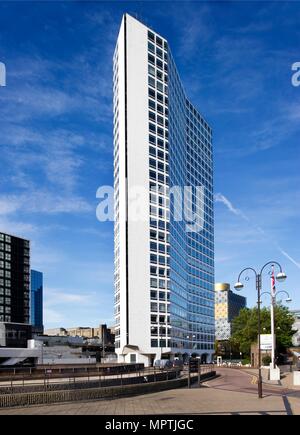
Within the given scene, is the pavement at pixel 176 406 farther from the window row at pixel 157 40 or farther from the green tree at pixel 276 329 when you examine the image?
the window row at pixel 157 40

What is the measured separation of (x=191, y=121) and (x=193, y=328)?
6190cm

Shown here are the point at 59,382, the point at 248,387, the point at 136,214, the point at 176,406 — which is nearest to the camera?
the point at 176,406

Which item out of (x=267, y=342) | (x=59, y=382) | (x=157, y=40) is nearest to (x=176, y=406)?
(x=59, y=382)

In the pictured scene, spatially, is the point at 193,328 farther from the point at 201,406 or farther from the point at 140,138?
the point at 201,406

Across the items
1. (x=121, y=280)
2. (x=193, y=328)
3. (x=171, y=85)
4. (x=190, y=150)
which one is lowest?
(x=193, y=328)

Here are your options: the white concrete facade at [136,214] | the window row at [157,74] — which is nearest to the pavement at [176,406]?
the white concrete facade at [136,214]

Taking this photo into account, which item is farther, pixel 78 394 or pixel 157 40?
pixel 157 40

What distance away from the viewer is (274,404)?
28.0 metres

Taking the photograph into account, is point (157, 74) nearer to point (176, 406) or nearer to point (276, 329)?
point (276, 329)

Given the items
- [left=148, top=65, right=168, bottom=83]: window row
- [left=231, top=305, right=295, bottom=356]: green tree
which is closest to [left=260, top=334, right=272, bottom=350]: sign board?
[left=231, top=305, right=295, bottom=356]: green tree

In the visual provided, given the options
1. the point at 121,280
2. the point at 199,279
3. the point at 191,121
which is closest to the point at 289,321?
the point at 121,280

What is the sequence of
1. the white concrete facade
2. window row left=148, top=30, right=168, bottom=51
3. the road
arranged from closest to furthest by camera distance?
the road, the white concrete facade, window row left=148, top=30, right=168, bottom=51

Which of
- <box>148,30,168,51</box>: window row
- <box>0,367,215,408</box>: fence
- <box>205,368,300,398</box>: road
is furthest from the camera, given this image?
<box>148,30,168,51</box>: window row

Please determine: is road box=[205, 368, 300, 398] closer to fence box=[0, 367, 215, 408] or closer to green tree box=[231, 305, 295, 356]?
fence box=[0, 367, 215, 408]
